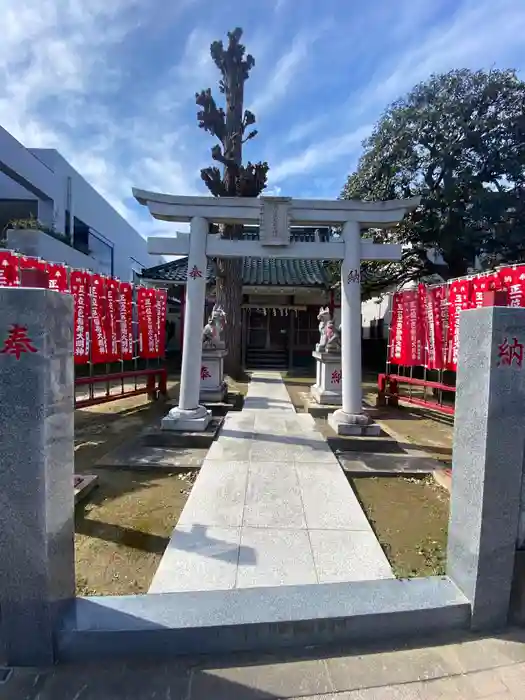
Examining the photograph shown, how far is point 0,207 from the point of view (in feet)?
47.1

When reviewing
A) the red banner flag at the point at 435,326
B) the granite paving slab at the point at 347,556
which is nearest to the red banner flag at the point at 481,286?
the red banner flag at the point at 435,326

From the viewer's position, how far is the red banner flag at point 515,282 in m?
5.68

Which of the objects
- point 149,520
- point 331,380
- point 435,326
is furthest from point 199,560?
point 435,326

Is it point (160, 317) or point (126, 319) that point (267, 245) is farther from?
point (160, 317)

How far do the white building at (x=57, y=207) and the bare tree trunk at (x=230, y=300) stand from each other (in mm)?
5532

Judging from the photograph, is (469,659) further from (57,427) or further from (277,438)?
(277,438)

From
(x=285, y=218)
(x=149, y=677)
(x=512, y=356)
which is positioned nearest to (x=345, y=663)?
(x=149, y=677)

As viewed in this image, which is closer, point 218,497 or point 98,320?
point 218,497

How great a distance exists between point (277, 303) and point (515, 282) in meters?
10.8

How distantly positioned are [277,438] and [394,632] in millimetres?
3908

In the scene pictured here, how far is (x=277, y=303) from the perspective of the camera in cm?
1603

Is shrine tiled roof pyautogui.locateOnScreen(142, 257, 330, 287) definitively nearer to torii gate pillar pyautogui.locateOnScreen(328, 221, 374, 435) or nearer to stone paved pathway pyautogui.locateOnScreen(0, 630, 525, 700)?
torii gate pillar pyautogui.locateOnScreen(328, 221, 374, 435)

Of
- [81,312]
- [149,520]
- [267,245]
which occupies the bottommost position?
[149,520]

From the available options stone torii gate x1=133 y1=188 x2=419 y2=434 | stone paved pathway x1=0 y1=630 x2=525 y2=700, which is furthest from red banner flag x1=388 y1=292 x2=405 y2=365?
stone paved pathway x1=0 y1=630 x2=525 y2=700
